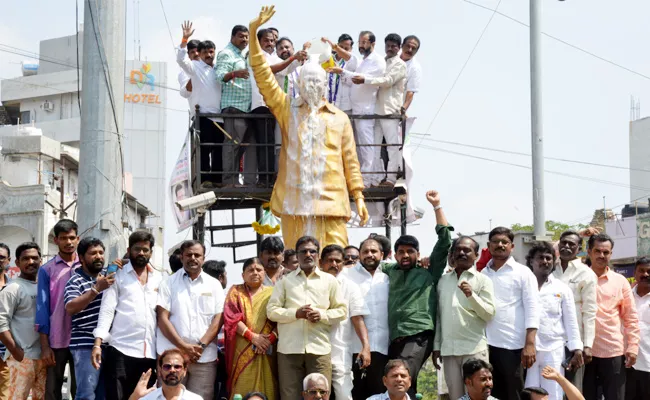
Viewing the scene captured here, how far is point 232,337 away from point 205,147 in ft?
11.7

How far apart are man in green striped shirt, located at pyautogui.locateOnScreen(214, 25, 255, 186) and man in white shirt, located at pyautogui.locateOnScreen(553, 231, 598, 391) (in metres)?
3.70

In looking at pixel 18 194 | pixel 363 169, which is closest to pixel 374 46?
pixel 363 169

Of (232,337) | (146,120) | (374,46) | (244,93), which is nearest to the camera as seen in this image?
(232,337)

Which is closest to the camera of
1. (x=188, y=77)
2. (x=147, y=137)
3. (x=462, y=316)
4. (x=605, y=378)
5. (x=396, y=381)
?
(x=396, y=381)

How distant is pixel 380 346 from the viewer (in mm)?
8234

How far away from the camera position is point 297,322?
7957mm

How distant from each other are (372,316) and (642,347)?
258 cm

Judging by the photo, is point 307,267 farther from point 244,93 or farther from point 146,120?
point 146,120

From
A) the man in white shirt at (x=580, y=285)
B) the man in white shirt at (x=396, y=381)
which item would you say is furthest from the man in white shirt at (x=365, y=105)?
the man in white shirt at (x=396, y=381)

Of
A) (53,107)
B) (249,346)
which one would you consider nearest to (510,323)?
(249,346)

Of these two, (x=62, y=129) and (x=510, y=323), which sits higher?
(x=62, y=129)

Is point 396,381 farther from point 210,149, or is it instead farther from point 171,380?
point 210,149

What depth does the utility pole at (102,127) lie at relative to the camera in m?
9.01

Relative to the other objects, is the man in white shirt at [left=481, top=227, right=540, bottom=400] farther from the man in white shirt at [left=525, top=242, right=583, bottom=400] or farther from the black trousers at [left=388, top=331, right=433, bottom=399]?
the black trousers at [left=388, top=331, right=433, bottom=399]
